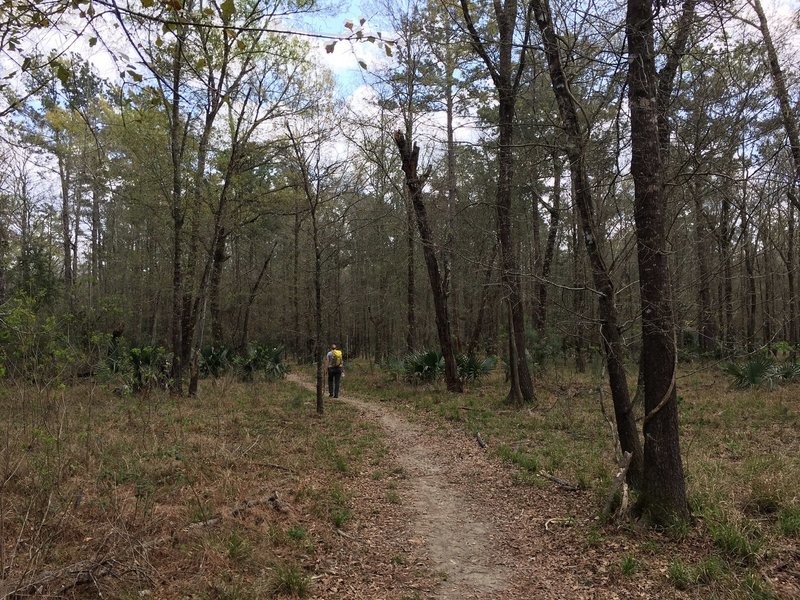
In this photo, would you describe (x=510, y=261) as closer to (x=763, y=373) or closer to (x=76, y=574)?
(x=763, y=373)

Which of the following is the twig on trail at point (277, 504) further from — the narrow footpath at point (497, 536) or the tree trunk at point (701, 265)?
the tree trunk at point (701, 265)

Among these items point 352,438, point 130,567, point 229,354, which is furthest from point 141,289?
point 130,567

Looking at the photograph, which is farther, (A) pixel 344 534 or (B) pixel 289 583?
(A) pixel 344 534

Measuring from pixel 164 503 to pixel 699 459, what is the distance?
271 inches

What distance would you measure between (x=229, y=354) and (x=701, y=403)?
50.9 feet

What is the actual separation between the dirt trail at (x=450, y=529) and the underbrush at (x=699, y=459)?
99 centimetres

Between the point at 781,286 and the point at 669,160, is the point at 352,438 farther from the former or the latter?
the point at 781,286

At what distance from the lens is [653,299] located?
479 centimetres

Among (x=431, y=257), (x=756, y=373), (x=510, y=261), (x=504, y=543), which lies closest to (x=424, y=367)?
(x=431, y=257)

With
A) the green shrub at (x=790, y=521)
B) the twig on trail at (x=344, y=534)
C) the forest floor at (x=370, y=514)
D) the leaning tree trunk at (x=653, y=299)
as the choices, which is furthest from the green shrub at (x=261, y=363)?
the green shrub at (x=790, y=521)

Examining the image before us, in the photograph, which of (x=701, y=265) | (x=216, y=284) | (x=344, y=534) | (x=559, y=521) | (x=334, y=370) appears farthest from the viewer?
(x=216, y=284)

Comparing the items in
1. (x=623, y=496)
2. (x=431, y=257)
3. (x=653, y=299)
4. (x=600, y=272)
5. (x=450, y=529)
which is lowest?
(x=450, y=529)

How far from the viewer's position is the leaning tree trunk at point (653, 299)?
15.5 ft

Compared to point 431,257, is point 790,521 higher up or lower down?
lower down
